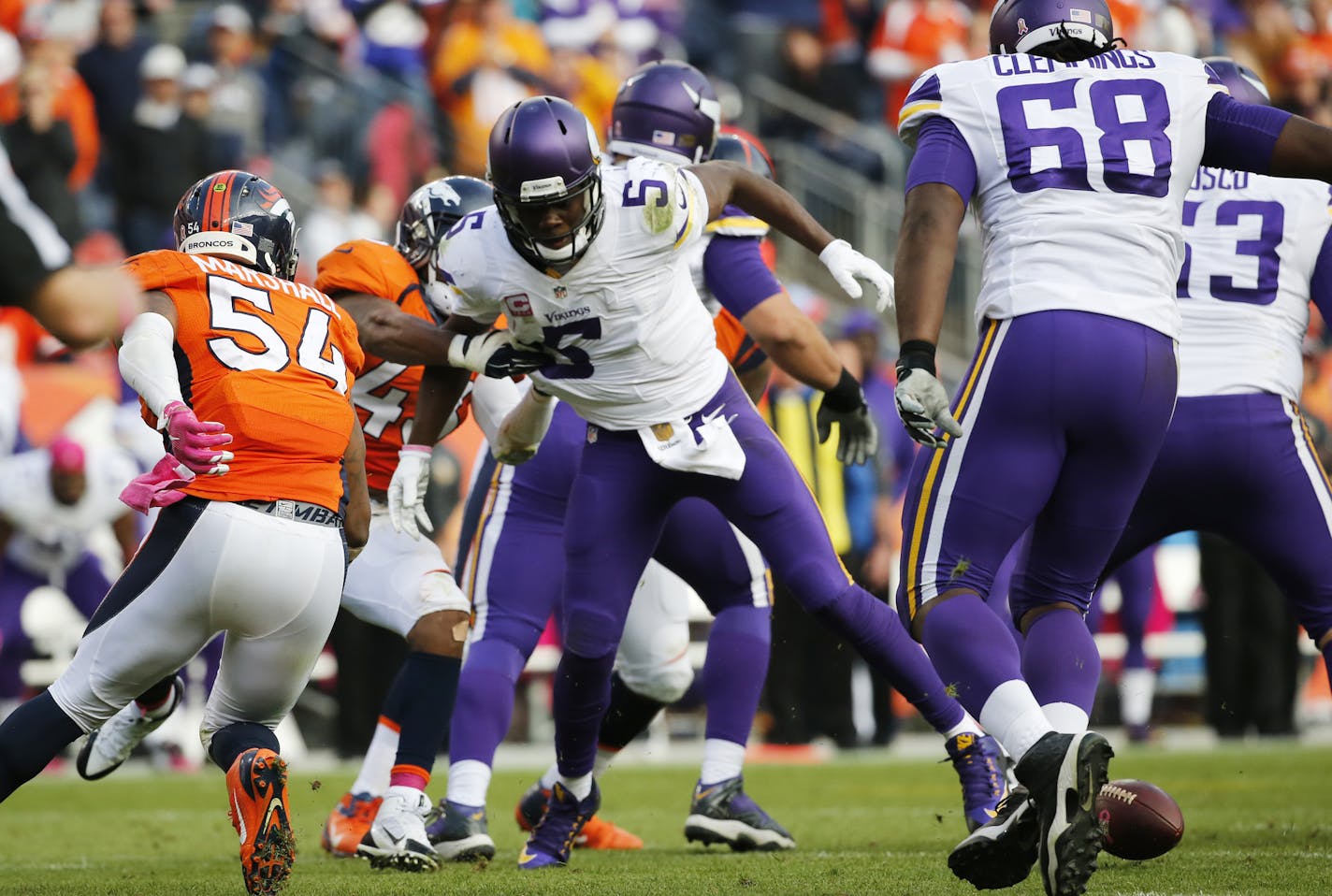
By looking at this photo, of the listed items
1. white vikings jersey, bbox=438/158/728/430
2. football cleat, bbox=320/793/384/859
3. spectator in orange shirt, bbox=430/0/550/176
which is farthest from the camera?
spectator in orange shirt, bbox=430/0/550/176

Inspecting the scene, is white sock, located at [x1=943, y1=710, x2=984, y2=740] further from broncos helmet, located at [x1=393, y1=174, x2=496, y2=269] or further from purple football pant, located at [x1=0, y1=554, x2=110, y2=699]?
purple football pant, located at [x1=0, y1=554, x2=110, y2=699]

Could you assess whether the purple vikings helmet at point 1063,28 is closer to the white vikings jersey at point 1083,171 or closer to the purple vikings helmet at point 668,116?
the white vikings jersey at point 1083,171

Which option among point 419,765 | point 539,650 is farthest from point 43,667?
point 419,765

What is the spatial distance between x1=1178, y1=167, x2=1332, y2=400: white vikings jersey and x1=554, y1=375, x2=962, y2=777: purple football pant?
42.5 inches

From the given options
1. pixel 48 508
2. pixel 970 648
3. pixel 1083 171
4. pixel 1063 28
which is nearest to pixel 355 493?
pixel 970 648

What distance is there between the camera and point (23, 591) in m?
9.67

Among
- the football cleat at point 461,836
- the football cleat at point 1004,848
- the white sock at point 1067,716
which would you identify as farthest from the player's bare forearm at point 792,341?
the football cleat at point 1004,848

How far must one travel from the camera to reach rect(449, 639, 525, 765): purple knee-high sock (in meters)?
5.36

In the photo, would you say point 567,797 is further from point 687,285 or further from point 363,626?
point 363,626

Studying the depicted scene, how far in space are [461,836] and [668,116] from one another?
2419mm

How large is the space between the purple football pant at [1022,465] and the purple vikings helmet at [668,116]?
209cm

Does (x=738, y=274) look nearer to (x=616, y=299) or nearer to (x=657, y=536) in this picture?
(x=616, y=299)

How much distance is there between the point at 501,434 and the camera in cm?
512

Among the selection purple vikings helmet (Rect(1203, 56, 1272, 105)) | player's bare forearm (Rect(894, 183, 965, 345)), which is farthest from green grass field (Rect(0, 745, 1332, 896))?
purple vikings helmet (Rect(1203, 56, 1272, 105))
